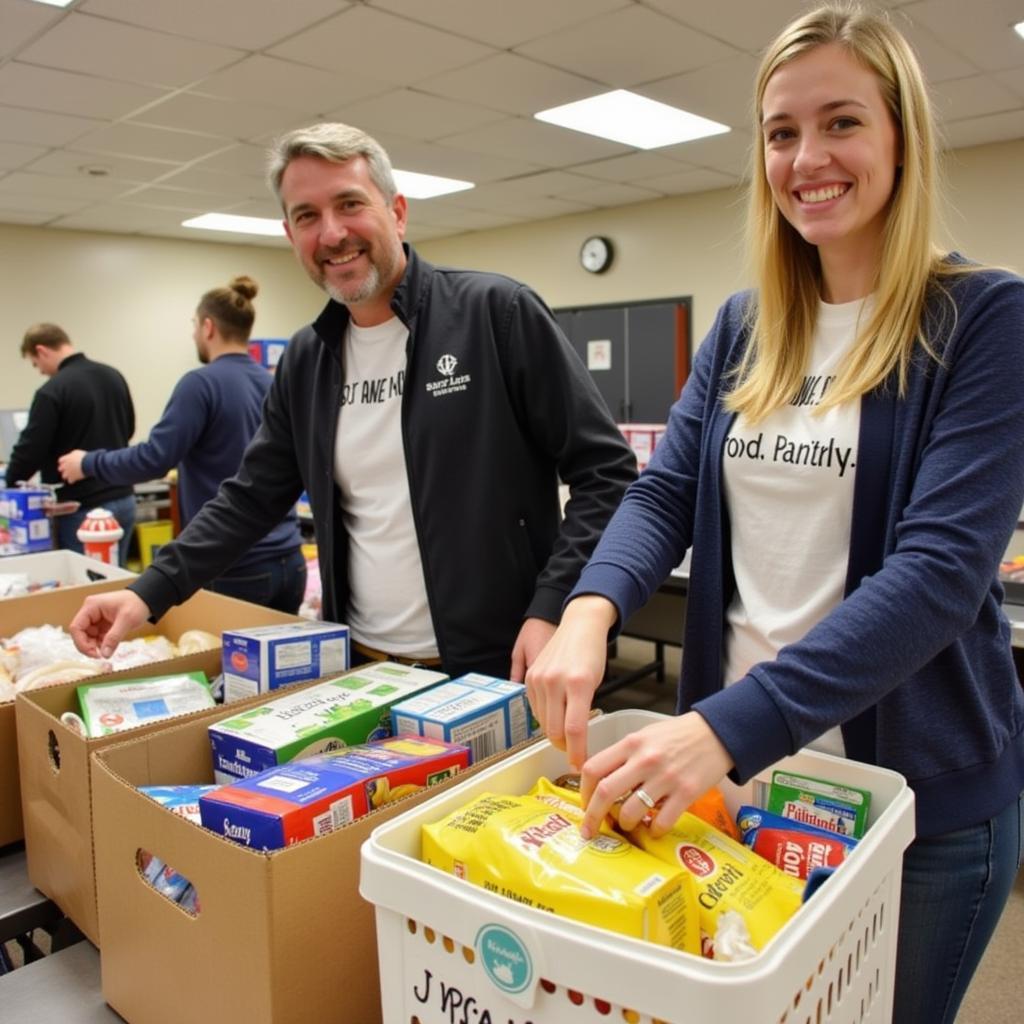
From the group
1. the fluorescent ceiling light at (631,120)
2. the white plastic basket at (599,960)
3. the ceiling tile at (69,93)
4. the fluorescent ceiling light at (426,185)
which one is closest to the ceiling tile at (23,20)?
the ceiling tile at (69,93)

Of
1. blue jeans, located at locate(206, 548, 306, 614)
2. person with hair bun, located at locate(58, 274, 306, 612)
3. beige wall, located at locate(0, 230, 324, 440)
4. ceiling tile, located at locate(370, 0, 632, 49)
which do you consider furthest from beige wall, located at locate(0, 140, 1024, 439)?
blue jeans, located at locate(206, 548, 306, 614)

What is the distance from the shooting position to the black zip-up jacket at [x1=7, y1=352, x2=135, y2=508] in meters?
4.21

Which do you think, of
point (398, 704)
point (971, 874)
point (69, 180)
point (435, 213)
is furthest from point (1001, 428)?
point (435, 213)

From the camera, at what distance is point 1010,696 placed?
0.95m

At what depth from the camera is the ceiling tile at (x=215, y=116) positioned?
436cm

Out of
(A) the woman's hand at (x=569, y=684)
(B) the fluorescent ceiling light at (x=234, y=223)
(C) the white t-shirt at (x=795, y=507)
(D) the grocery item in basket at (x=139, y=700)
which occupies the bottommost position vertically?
(D) the grocery item in basket at (x=139, y=700)

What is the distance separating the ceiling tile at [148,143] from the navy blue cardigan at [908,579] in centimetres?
465

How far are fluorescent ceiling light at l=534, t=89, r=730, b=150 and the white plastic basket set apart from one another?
442 centimetres

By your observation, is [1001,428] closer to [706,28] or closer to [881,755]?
[881,755]

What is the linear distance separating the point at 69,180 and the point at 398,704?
19.6ft

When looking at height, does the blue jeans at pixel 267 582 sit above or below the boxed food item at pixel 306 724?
below

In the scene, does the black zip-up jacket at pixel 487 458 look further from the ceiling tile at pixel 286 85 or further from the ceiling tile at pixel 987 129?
the ceiling tile at pixel 987 129

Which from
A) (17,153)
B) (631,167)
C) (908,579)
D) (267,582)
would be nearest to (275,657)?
(908,579)

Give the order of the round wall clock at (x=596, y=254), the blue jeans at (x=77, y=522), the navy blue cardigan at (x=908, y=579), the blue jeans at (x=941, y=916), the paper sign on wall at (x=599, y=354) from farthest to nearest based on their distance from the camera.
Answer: the paper sign on wall at (x=599, y=354) → the round wall clock at (x=596, y=254) → the blue jeans at (x=77, y=522) → the blue jeans at (x=941, y=916) → the navy blue cardigan at (x=908, y=579)
